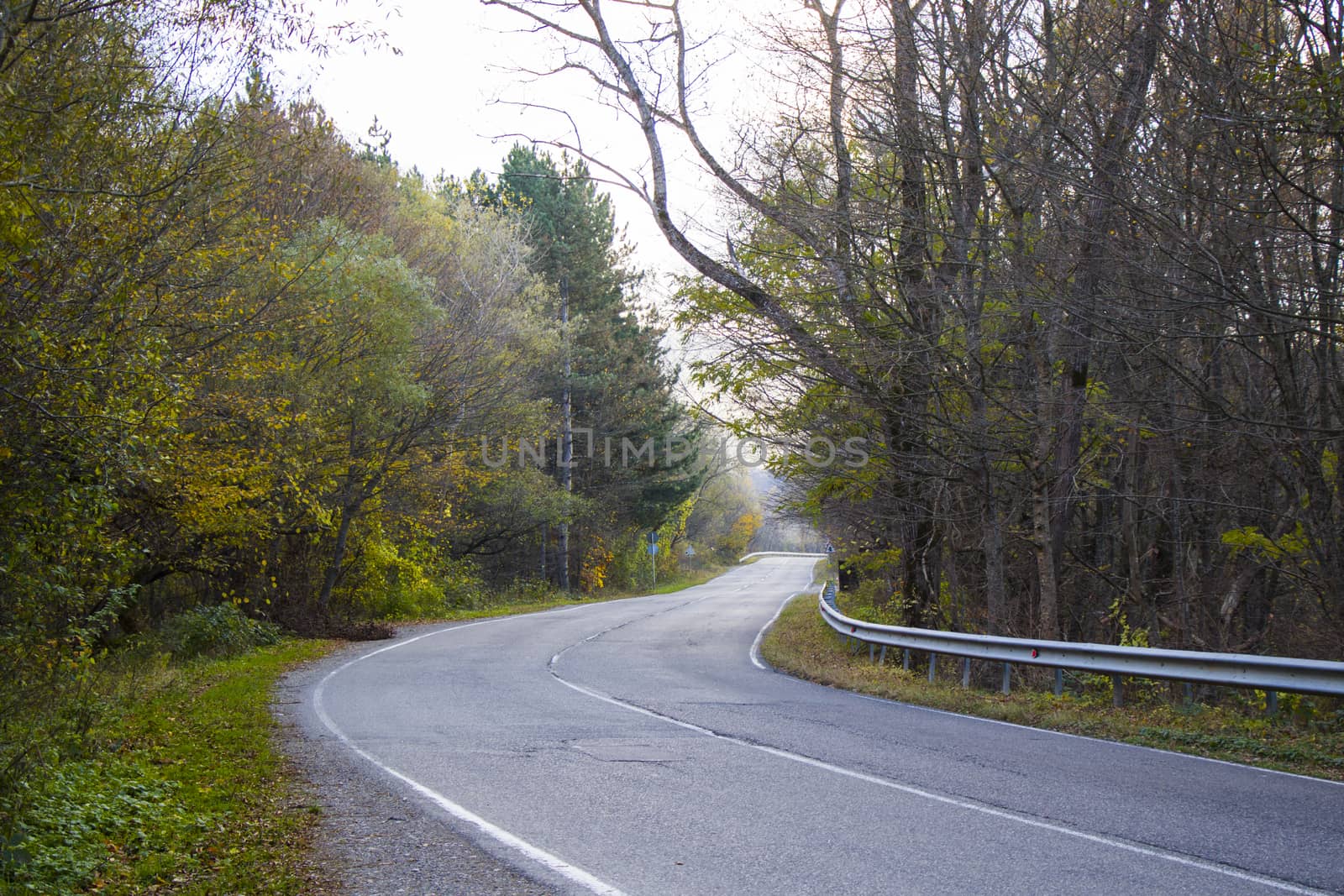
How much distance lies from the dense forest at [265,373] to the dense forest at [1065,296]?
5432 millimetres

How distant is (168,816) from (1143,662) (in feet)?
29.4

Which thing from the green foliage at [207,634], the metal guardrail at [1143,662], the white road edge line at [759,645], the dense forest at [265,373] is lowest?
the white road edge line at [759,645]

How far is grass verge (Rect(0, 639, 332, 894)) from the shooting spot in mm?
5207

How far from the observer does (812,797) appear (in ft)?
22.1

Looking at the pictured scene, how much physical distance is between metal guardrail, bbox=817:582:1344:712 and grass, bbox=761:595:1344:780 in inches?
15.7

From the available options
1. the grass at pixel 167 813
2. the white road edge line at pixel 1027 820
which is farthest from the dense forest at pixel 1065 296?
the grass at pixel 167 813

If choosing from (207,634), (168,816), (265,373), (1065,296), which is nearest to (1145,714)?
(1065,296)

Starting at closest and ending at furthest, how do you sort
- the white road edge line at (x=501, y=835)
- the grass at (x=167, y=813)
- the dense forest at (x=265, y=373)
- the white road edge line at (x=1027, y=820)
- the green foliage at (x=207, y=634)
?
1. the white road edge line at (x=1027, y=820)
2. the white road edge line at (x=501, y=835)
3. the grass at (x=167, y=813)
4. the dense forest at (x=265, y=373)
5. the green foliage at (x=207, y=634)

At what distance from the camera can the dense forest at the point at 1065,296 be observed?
30.7 ft

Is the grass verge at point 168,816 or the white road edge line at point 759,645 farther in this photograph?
the white road edge line at point 759,645

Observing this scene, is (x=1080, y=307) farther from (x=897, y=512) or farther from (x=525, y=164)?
(x=525, y=164)

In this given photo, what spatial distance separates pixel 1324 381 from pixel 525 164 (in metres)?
35.4

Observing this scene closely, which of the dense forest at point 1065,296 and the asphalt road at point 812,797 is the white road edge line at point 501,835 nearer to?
the asphalt road at point 812,797

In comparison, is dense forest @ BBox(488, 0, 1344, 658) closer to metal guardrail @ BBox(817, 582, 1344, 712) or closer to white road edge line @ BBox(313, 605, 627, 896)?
metal guardrail @ BBox(817, 582, 1344, 712)
